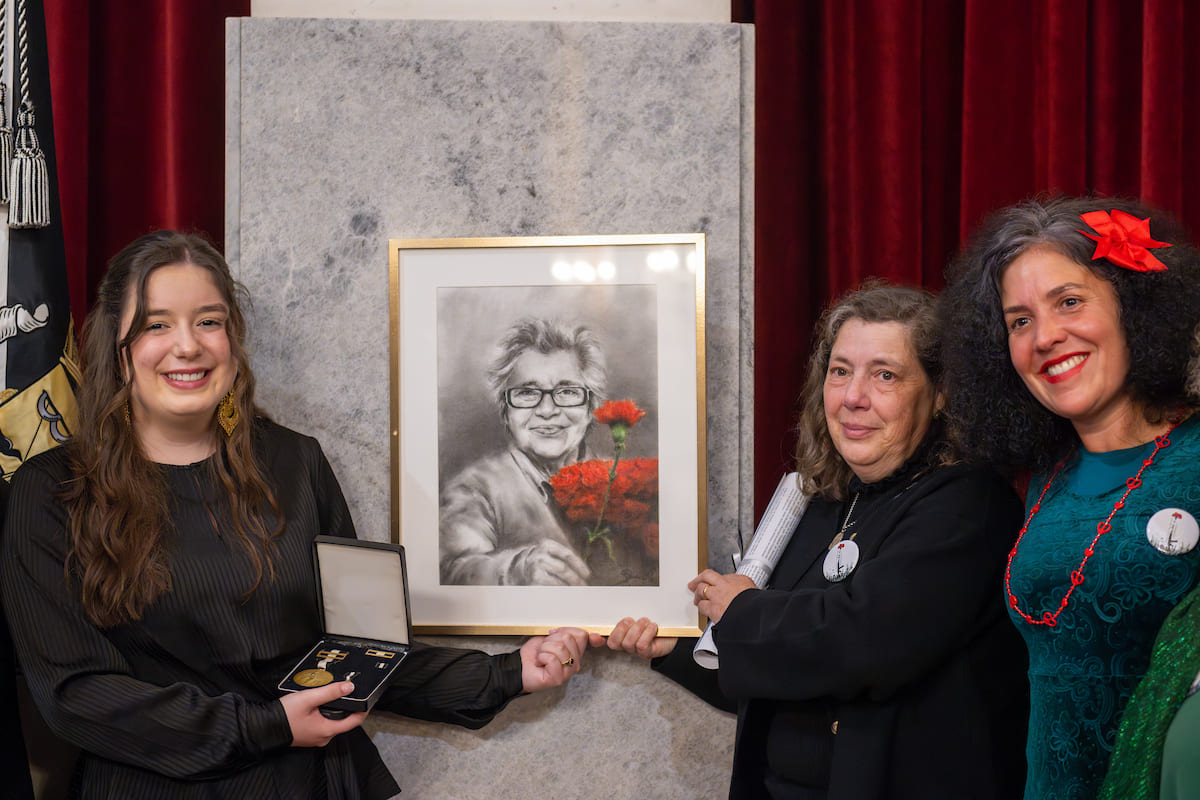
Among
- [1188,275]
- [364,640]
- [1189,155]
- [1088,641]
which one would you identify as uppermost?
[1189,155]

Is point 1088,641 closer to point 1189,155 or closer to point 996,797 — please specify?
point 996,797

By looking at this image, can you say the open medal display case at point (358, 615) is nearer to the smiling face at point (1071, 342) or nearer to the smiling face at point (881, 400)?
the smiling face at point (881, 400)

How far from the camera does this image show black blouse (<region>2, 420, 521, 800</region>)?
4.72ft

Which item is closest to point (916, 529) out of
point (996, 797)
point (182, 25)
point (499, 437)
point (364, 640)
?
point (996, 797)

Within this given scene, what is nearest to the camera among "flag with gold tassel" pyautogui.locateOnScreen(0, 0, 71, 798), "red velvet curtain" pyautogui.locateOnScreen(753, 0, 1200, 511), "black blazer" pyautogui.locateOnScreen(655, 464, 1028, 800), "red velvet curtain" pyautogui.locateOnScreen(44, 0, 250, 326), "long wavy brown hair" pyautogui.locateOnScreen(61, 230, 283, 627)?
"black blazer" pyautogui.locateOnScreen(655, 464, 1028, 800)

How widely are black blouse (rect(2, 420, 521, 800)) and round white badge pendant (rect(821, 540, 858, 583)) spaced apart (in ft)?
3.12

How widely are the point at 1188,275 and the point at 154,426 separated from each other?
68.7 inches

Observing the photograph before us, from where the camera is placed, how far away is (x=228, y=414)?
168 cm

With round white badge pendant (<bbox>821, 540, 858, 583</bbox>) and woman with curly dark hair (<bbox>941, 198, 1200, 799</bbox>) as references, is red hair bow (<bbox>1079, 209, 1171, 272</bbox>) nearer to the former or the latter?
woman with curly dark hair (<bbox>941, 198, 1200, 799</bbox>)

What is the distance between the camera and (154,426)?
5.38 ft

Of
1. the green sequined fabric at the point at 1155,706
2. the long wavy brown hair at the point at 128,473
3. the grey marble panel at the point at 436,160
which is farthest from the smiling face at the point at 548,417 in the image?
the green sequined fabric at the point at 1155,706

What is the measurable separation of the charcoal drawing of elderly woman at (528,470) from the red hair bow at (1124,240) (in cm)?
96

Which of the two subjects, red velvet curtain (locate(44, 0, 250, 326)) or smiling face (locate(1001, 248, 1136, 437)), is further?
red velvet curtain (locate(44, 0, 250, 326))

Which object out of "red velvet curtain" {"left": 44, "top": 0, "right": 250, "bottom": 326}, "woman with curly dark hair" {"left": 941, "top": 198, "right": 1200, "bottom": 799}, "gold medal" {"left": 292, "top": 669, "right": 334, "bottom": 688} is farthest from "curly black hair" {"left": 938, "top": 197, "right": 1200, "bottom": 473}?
"red velvet curtain" {"left": 44, "top": 0, "right": 250, "bottom": 326}
